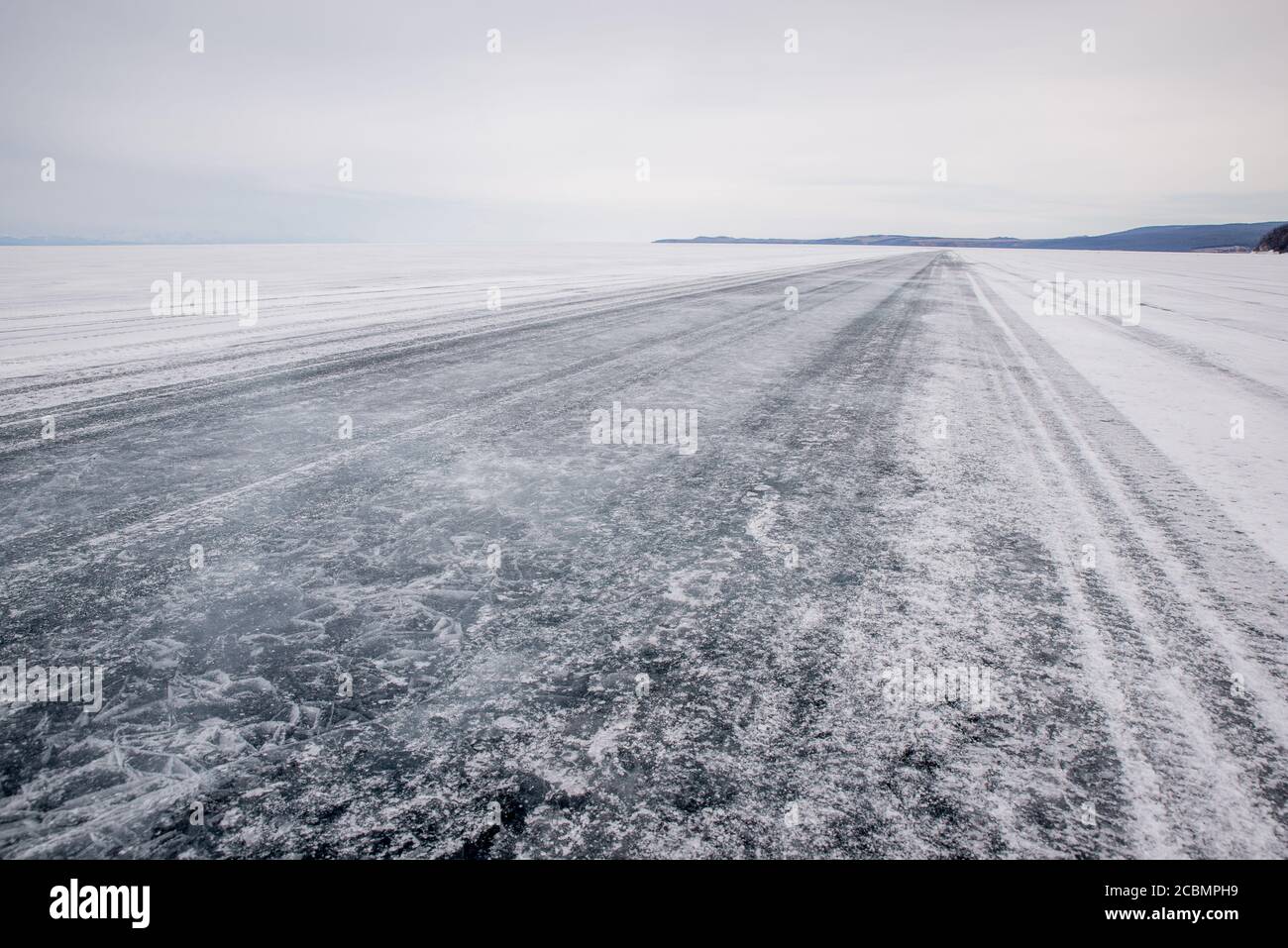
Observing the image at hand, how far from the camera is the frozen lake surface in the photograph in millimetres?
1676

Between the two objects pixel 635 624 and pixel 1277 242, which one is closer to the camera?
pixel 635 624

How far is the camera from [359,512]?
3.51 meters

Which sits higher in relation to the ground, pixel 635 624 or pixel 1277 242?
pixel 1277 242

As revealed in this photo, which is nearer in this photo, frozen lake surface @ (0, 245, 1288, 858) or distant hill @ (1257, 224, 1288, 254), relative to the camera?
frozen lake surface @ (0, 245, 1288, 858)

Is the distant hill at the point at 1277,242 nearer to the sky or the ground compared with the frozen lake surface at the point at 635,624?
nearer to the sky

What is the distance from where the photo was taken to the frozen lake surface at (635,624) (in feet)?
5.50

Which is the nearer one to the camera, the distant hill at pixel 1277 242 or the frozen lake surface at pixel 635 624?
the frozen lake surface at pixel 635 624

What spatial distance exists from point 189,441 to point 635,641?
3.71 meters

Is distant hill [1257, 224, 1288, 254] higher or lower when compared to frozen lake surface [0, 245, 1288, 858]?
higher

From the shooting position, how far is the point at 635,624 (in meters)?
2.54
